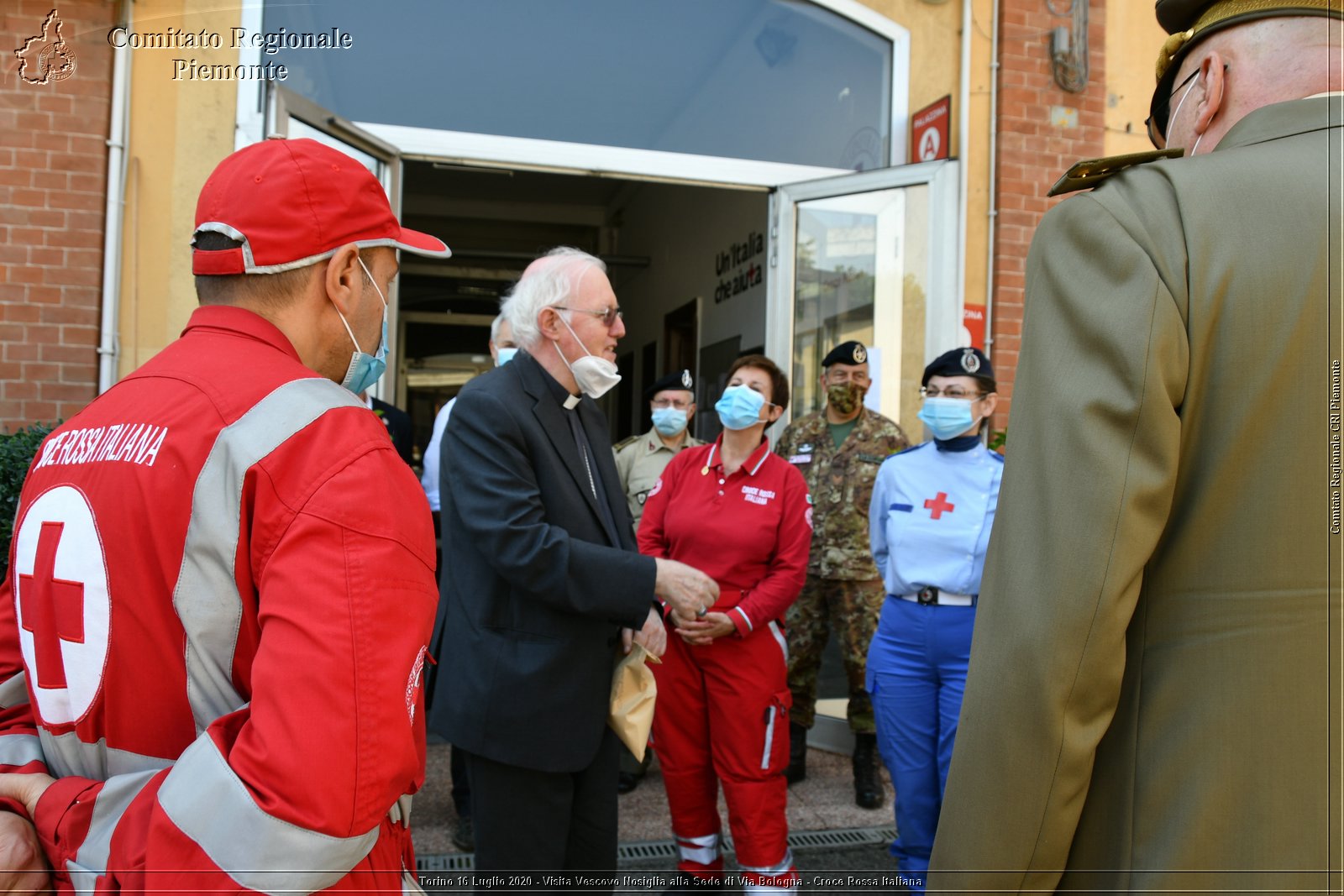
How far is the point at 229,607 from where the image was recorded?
110 cm

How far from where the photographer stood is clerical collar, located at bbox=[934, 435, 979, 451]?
11.5 feet

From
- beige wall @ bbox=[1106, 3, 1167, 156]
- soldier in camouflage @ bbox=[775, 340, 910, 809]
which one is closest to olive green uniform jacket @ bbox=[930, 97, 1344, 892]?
soldier in camouflage @ bbox=[775, 340, 910, 809]

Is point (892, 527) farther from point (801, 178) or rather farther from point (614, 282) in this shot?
point (614, 282)

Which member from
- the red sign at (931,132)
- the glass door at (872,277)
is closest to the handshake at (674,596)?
the glass door at (872,277)

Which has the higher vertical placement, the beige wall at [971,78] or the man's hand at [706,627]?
the beige wall at [971,78]

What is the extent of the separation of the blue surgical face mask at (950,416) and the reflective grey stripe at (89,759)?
292cm

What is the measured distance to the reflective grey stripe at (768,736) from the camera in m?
3.29

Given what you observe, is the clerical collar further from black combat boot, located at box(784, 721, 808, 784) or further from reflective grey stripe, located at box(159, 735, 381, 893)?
reflective grey stripe, located at box(159, 735, 381, 893)

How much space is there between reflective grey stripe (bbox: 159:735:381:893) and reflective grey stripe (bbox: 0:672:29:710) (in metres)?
0.49

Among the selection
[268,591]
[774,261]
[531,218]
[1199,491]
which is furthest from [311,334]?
[531,218]

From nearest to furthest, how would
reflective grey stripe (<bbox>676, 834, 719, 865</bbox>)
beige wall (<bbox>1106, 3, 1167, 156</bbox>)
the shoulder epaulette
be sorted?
the shoulder epaulette < reflective grey stripe (<bbox>676, 834, 719, 865</bbox>) < beige wall (<bbox>1106, 3, 1167, 156</bbox>)

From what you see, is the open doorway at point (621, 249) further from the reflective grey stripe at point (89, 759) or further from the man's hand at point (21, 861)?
the man's hand at point (21, 861)

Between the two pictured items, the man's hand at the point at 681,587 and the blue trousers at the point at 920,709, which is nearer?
the man's hand at the point at 681,587

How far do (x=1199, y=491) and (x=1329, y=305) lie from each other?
253mm
